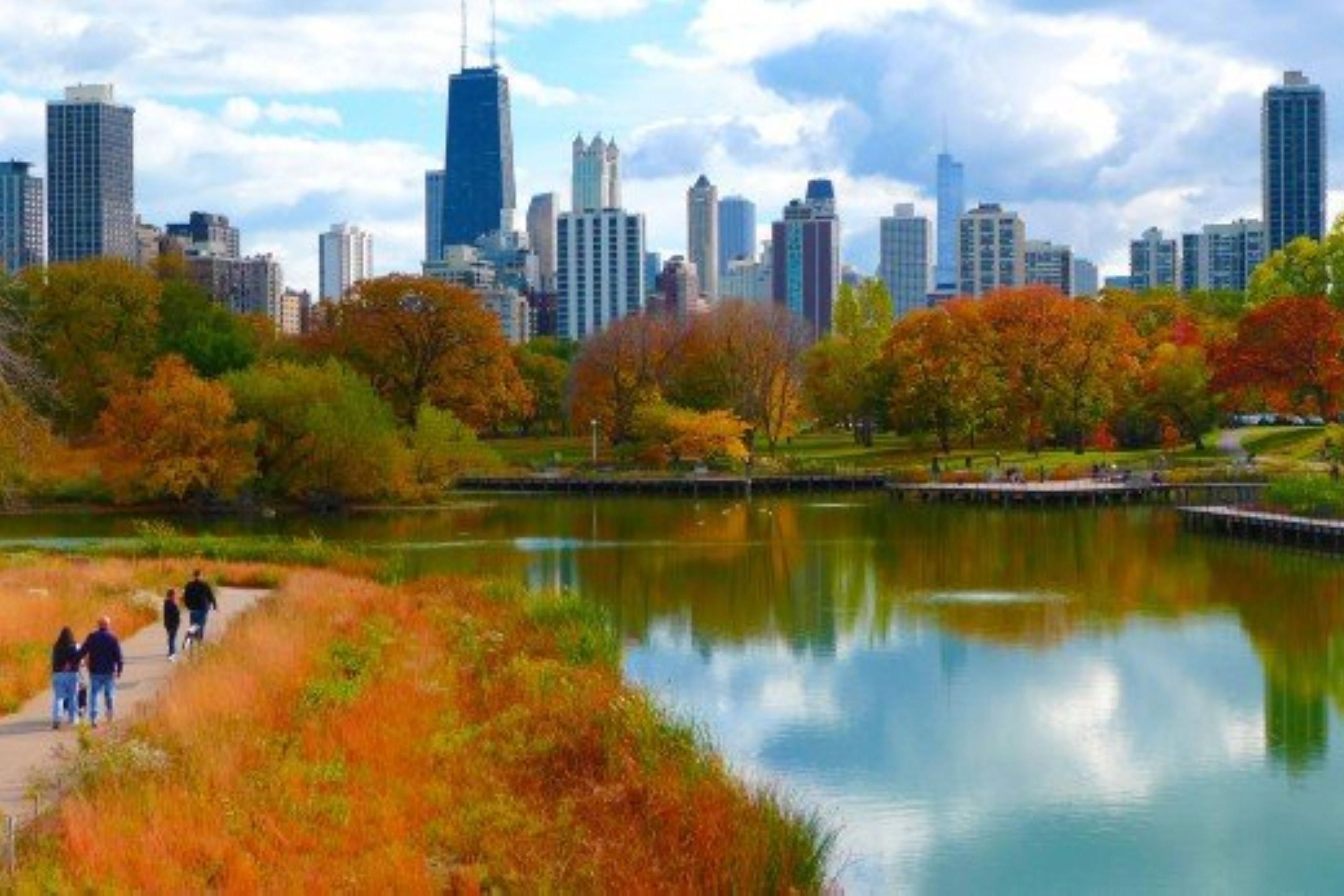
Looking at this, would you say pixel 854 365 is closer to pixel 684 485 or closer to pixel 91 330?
pixel 684 485

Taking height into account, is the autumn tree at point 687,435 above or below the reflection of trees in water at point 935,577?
→ above

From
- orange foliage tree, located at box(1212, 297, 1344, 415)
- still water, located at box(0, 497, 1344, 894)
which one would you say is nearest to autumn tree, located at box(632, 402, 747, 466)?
orange foliage tree, located at box(1212, 297, 1344, 415)

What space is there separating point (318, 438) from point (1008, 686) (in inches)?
1989

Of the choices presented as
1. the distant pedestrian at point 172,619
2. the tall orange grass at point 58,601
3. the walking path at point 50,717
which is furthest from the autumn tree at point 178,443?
the distant pedestrian at point 172,619

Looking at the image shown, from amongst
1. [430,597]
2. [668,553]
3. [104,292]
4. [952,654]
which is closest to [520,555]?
[668,553]

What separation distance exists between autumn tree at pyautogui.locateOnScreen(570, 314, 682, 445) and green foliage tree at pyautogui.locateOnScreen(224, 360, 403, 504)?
28.8m

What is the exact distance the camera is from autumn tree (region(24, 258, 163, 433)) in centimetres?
8931

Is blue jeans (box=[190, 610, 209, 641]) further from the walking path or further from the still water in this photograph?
the still water

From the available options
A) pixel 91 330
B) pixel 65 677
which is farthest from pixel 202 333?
pixel 65 677

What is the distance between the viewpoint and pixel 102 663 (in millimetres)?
21688

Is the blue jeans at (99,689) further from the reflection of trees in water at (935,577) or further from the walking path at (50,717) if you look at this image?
the reflection of trees in water at (935,577)

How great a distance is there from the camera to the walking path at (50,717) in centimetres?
1772

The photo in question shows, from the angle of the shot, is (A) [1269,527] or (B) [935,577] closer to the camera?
(B) [935,577]

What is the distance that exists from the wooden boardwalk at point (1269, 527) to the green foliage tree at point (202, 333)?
145ft
